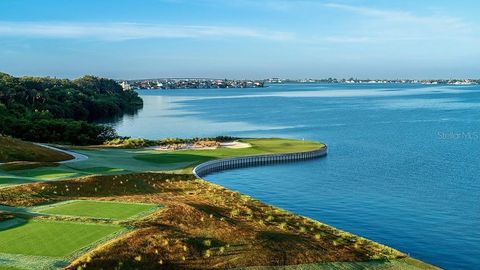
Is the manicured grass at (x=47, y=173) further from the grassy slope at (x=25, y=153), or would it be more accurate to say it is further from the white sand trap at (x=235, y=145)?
the white sand trap at (x=235, y=145)

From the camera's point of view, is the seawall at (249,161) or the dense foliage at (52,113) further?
the dense foliage at (52,113)

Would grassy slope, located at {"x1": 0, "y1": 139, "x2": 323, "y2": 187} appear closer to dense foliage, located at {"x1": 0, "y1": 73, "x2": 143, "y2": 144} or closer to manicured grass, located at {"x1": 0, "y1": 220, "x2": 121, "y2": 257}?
manicured grass, located at {"x1": 0, "y1": 220, "x2": 121, "y2": 257}

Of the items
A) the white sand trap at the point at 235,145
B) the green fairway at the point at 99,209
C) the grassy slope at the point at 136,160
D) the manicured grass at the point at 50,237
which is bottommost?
the white sand trap at the point at 235,145

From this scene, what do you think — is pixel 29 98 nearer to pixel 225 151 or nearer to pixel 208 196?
pixel 225 151

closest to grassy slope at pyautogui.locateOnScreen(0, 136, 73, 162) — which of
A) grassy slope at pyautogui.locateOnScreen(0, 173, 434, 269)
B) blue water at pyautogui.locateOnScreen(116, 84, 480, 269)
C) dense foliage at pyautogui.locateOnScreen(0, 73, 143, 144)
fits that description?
grassy slope at pyautogui.locateOnScreen(0, 173, 434, 269)

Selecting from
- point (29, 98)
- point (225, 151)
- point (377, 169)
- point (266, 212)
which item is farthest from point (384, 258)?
point (29, 98)

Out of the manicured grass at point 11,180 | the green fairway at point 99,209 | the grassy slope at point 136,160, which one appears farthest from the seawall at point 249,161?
the green fairway at point 99,209

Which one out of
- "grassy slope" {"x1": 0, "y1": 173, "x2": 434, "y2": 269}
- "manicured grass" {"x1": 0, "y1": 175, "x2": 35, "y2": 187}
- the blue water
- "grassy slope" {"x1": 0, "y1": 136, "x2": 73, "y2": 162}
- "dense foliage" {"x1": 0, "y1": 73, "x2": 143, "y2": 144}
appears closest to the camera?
"grassy slope" {"x1": 0, "y1": 173, "x2": 434, "y2": 269}
